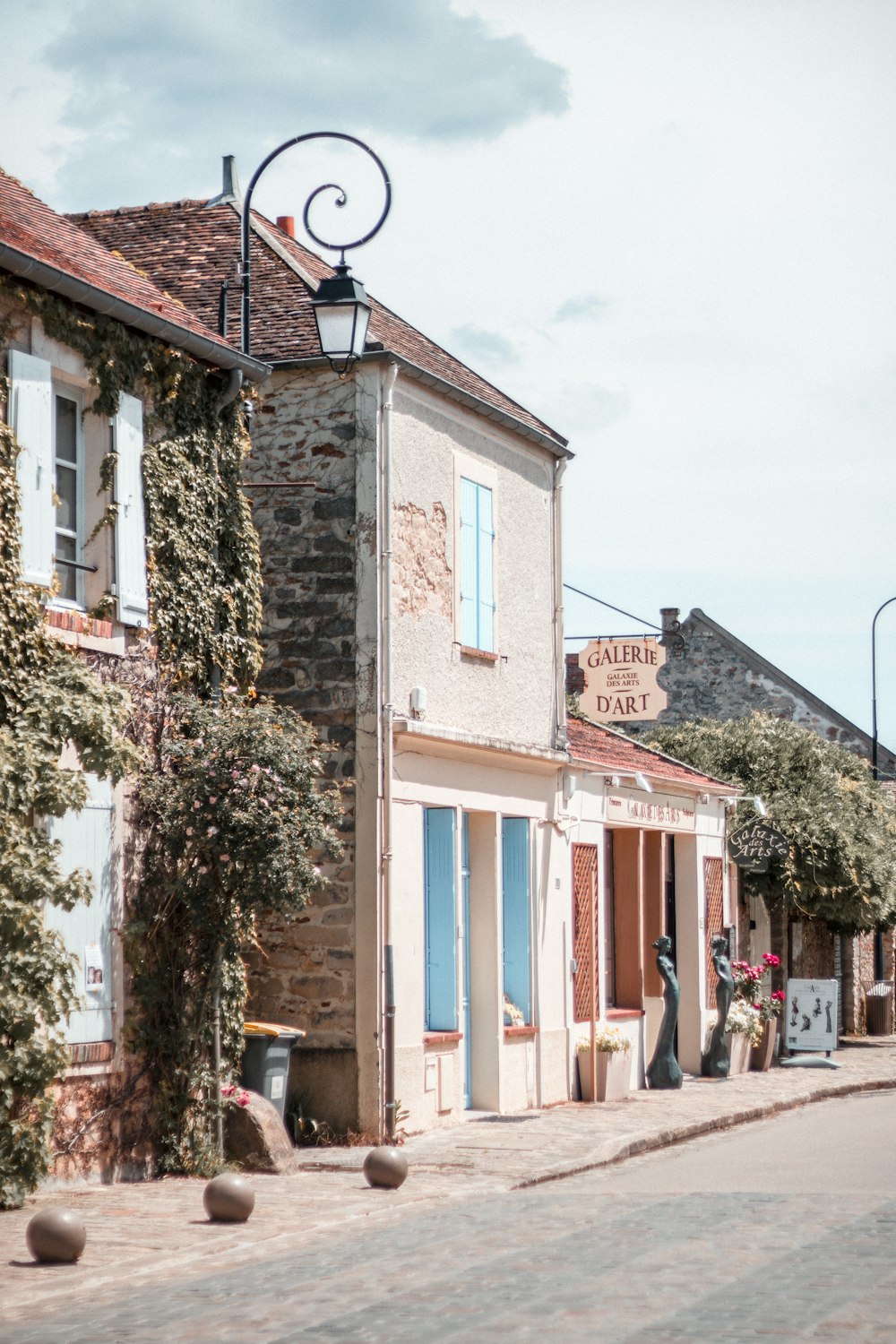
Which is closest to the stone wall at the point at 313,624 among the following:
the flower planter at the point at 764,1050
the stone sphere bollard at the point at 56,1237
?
the stone sphere bollard at the point at 56,1237

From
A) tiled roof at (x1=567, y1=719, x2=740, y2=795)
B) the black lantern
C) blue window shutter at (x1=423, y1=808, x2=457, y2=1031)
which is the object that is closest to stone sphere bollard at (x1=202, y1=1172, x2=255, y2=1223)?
blue window shutter at (x1=423, y1=808, x2=457, y2=1031)

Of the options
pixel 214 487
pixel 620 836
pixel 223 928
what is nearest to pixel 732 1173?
pixel 223 928

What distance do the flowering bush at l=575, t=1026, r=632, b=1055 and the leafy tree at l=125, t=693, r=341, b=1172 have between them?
20.5ft

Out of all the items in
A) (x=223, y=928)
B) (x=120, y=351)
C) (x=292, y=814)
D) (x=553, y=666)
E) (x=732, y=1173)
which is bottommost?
(x=732, y=1173)

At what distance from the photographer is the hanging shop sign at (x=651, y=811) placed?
66.9 ft

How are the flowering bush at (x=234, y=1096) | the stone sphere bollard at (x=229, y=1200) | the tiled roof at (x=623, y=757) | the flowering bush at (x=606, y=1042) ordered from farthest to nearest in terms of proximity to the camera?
the tiled roof at (x=623, y=757)
the flowering bush at (x=606, y=1042)
the flowering bush at (x=234, y=1096)
the stone sphere bollard at (x=229, y=1200)

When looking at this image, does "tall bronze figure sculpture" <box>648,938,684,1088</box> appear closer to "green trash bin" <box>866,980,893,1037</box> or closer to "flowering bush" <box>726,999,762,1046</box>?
"flowering bush" <box>726,999,762,1046</box>

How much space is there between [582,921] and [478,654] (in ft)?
12.3

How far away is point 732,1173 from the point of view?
42.2ft

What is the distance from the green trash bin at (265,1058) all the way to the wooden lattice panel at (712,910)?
951 cm

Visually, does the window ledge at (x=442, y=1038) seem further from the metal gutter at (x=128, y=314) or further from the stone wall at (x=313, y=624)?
the metal gutter at (x=128, y=314)

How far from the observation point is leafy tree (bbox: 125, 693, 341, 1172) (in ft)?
41.2

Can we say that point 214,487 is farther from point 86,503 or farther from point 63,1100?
point 63,1100

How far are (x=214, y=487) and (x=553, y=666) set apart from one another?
5.83 metres
